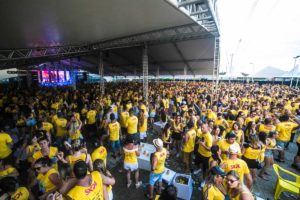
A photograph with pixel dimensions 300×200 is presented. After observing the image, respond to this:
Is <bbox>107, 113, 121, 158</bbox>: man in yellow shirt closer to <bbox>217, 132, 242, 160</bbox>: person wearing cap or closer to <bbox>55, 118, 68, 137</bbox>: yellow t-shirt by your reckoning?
<bbox>55, 118, 68, 137</bbox>: yellow t-shirt

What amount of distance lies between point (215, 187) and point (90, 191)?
1757 millimetres

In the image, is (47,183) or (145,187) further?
(145,187)

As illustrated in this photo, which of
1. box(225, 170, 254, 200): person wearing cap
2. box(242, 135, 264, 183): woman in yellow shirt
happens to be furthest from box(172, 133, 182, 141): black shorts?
box(225, 170, 254, 200): person wearing cap

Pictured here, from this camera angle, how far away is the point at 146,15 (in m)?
6.16

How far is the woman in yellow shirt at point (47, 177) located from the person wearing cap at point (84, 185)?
2.80 ft

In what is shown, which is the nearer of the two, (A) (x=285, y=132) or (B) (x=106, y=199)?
(B) (x=106, y=199)

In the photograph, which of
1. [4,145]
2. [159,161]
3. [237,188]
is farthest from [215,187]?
[4,145]

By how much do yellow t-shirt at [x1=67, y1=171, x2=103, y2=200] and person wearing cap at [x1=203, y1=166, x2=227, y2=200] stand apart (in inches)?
59.1

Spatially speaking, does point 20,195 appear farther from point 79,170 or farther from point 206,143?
point 206,143

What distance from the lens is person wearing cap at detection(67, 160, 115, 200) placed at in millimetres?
2029

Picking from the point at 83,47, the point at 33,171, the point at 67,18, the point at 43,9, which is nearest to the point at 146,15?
the point at 67,18

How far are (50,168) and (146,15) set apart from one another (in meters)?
5.64

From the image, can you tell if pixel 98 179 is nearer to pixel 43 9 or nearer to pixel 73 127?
pixel 73 127

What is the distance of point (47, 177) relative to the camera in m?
2.76
